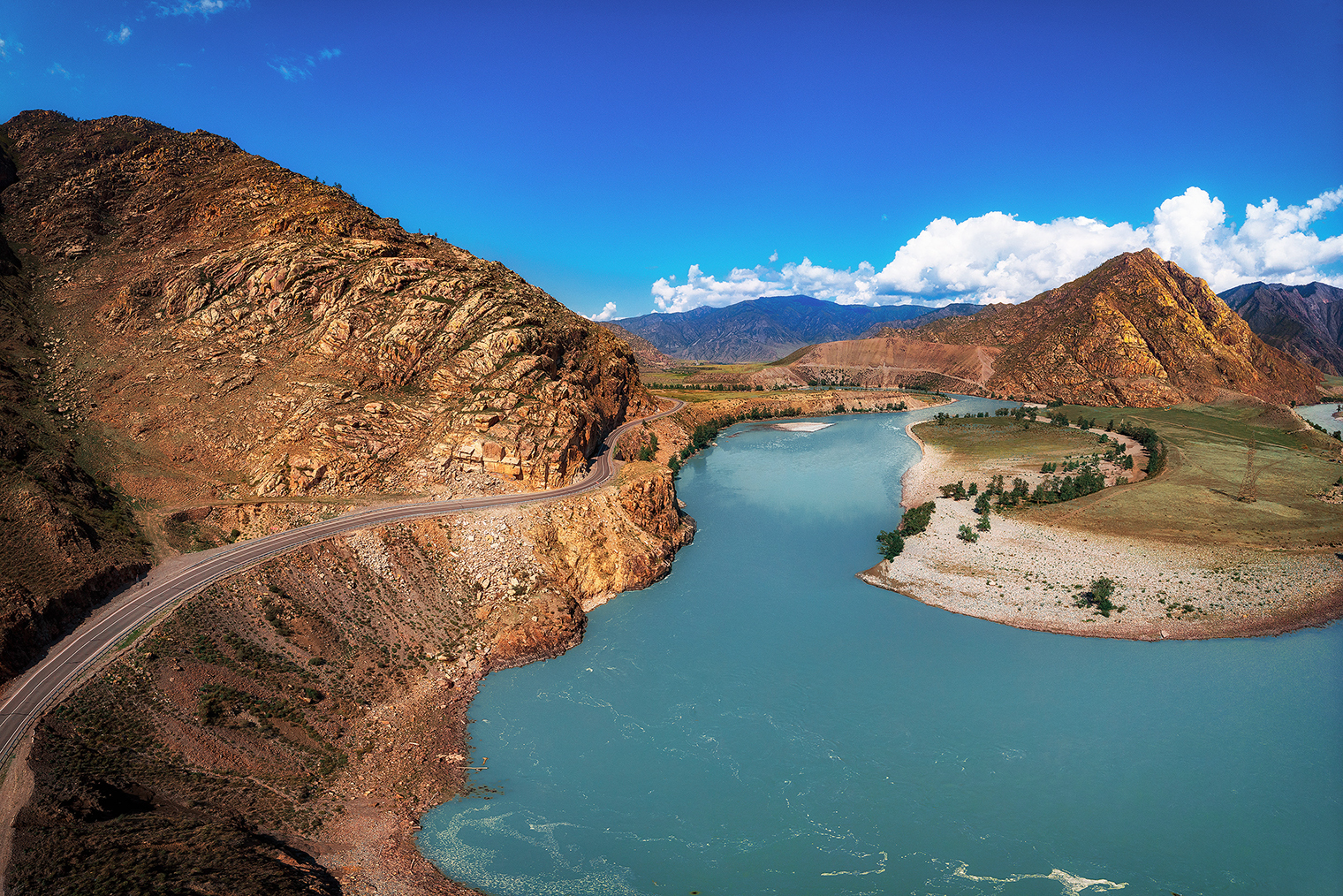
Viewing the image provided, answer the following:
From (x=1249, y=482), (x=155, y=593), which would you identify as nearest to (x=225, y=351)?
(x=155, y=593)

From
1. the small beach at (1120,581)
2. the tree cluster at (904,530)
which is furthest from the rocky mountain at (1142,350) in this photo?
the tree cluster at (904,530)

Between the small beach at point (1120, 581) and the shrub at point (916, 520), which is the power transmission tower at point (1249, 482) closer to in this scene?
the small beach at point (1120, 581)

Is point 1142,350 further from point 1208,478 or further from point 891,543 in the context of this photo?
point 891,543

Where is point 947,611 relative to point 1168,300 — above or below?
below

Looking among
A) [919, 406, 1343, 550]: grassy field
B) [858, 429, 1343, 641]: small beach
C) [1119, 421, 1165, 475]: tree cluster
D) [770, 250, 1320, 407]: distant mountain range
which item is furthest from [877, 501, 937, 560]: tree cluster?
[770, 250, 1320, 407]: distant mountain range

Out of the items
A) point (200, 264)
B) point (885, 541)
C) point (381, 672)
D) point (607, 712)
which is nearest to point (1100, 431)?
point (885, 541)

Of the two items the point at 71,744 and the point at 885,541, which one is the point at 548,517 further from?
the point at 885,541
